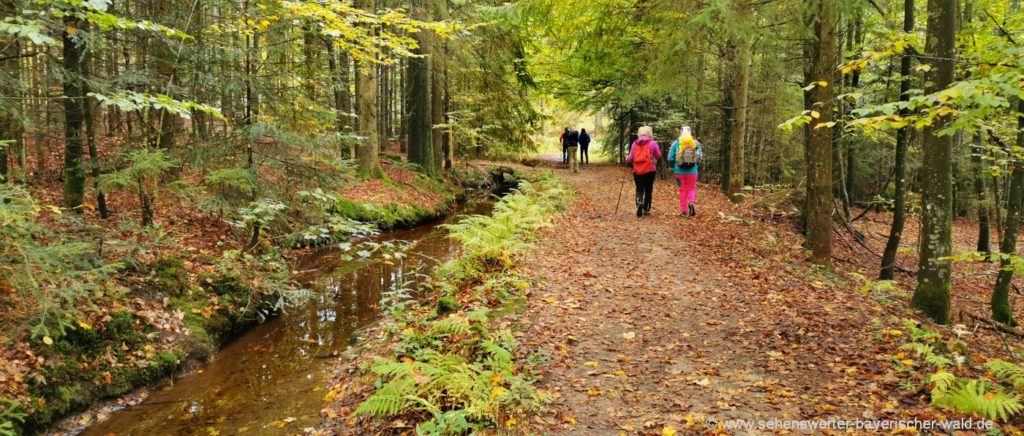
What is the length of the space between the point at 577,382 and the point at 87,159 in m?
7.93

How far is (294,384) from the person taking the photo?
6234 mm

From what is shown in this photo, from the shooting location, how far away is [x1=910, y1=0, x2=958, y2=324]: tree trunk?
542cm

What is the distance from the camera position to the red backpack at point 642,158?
11609mm

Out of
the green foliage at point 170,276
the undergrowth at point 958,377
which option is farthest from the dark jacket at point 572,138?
the undergrowth at point 958,377

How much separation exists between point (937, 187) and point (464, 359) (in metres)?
5.62

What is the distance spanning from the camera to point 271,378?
644cm

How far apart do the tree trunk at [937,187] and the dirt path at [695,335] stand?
718mm

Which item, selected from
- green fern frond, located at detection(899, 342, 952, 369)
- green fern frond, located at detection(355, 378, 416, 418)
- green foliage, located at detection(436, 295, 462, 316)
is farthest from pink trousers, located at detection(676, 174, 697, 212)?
green fern frond, located at detection(355, 378, 416, 418)

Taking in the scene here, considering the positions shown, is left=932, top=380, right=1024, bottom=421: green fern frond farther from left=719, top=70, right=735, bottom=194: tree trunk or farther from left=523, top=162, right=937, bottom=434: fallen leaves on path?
left=719, top=70, right=735, bottom=194: tree trunk

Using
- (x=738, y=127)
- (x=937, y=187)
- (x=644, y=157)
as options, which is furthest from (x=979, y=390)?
(x=738, y=127)

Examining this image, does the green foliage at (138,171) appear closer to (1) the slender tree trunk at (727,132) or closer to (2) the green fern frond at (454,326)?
(2) the green fern frond at (454,326)

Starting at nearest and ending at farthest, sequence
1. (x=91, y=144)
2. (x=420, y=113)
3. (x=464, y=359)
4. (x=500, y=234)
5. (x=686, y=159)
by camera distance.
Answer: (x=464, y=359) < (x=91, y=144) < (x=500, y=234) < (x=686, y=159) < (x=420, y=113)

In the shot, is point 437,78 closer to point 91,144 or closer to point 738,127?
point 738,127

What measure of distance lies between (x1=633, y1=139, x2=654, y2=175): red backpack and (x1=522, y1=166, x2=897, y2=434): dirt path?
2.26 metres
